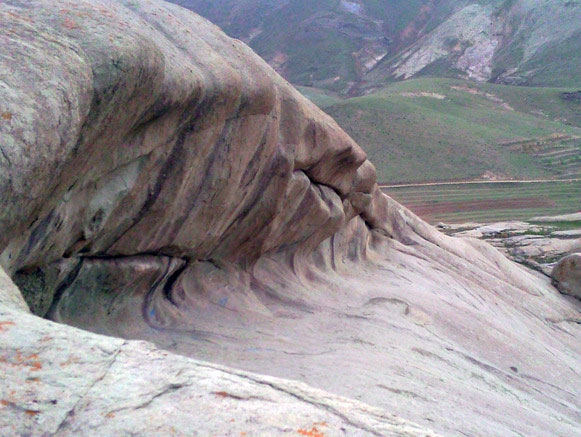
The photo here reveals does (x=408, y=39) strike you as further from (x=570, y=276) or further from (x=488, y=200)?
(x=570, y=276)

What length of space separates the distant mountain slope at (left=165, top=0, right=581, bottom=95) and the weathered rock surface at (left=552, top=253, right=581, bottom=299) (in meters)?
44.5

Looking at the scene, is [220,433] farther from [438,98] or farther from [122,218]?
[438,98]

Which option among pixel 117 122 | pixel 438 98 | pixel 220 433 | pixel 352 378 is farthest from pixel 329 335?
pixel 438 98

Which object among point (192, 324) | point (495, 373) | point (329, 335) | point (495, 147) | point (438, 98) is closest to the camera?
point (192, 324)

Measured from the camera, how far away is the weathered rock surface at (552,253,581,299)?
1327cm

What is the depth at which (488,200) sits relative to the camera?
2933 centimetres

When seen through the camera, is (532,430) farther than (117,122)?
Yes

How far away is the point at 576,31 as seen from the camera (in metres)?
57.2

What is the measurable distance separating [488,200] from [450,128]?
39.5 feet

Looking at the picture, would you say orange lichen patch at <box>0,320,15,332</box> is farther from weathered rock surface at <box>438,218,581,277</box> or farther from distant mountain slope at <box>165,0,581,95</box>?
distant mountain slope at <box>165,0,581,95</box>

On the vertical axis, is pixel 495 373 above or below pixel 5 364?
below

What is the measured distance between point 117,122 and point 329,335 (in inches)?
132

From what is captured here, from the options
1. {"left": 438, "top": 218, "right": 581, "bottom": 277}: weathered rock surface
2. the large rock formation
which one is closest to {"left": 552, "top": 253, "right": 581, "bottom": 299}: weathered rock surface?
{"left": 438, "top": 218, "right": 581, "bottom": 277}: weathered rock surface

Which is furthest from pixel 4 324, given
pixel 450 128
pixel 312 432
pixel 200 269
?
pixel 450 128
